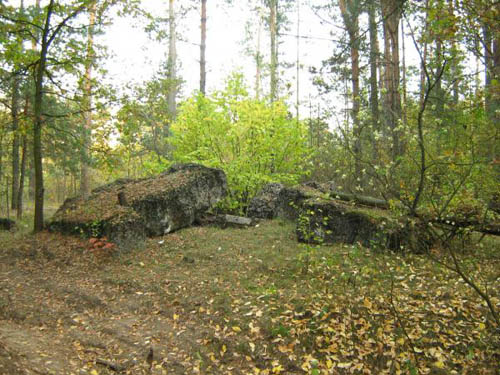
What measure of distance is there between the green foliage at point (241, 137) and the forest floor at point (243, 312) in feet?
9.74

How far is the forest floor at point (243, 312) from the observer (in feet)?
12.7

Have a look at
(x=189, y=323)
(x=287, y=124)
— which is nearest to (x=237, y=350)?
(x=189, y=323)

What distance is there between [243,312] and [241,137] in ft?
18.0

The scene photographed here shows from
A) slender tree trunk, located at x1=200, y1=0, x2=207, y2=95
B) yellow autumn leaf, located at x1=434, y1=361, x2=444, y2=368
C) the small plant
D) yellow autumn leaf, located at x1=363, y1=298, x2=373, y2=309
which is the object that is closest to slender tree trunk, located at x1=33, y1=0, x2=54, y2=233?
the small plant

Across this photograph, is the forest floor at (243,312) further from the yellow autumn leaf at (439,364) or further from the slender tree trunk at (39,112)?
the slender tree trunk at (39,112)

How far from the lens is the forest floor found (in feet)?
12.7

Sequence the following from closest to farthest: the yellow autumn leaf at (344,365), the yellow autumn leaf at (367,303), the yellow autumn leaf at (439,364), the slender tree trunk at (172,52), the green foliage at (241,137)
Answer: the yellow autumn leaf at (439,364)
the yellow autumn leaf at (344,365)
the yellow autumn leaf at (367,303)
the green foliage at (241,137)
the slender tree trunk at (172,52)

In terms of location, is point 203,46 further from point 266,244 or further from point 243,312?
point 243,312

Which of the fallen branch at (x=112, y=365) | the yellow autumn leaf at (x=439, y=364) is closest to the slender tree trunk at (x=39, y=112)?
the fallen branch at (x=112, y=365)

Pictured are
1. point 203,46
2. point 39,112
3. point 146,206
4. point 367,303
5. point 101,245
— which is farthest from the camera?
point 203,46

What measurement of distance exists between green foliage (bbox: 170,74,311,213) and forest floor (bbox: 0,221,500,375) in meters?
2.97

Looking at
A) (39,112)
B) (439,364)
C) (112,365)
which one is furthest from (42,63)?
(439,364)

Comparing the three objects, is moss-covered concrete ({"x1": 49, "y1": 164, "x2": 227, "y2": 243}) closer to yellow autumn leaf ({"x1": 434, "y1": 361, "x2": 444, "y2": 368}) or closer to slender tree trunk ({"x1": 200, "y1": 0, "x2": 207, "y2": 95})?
yellow autumn leaf ({"x1": 434, "y1": 361, "x2": 444, "y2": 368})

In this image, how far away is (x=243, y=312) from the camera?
4.79 m
